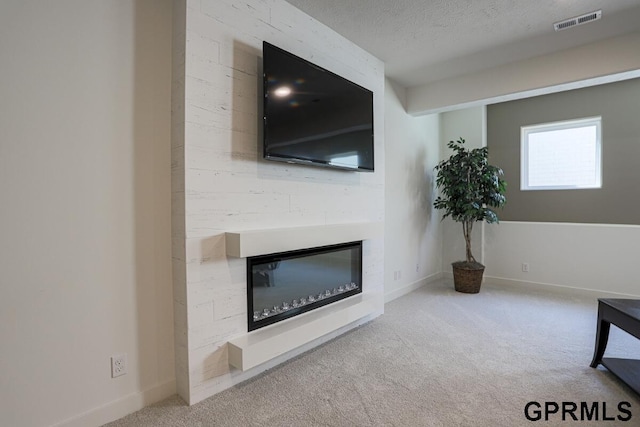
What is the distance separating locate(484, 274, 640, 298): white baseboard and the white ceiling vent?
3135 millimetres

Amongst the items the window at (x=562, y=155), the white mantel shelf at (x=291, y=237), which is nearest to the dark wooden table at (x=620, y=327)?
the white mantel shelf at (x=291, y=237)

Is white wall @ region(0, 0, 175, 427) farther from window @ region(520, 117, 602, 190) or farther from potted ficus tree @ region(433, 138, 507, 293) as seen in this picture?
window @ region(520, 117, 602, 190)

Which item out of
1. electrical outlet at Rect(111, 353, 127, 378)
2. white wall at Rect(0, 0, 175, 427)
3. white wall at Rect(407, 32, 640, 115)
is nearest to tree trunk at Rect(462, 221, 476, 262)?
white wall at Rect(407, 32, 640, 115)

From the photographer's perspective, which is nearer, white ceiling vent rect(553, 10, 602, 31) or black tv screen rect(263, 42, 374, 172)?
black tv screen rect(263, 42, 374, 172)

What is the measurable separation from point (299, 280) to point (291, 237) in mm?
433

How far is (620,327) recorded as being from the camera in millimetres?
2041

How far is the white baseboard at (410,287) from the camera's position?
390 cm

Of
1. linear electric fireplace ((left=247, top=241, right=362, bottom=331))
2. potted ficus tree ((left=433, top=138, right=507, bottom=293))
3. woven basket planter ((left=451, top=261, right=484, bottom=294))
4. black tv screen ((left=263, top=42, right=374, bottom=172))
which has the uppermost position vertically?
black tv screen ((left=263, top=42, right=374, bottom=172))

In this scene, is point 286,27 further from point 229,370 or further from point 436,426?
point 436,426

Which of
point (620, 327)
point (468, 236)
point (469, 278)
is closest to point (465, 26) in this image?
point (620, 327)

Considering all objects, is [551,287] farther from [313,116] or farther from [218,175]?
[218,175]

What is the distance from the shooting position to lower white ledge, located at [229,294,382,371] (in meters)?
1.97

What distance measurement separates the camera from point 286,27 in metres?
2.41

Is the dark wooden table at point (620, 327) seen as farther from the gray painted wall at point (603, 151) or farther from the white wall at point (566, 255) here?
the gray painted wall at point (603, 151)
